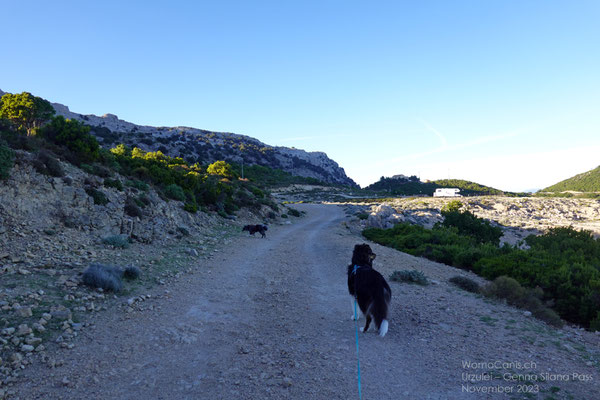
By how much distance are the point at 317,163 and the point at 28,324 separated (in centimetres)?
12798

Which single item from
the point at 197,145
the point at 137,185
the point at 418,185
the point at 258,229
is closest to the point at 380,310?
the point at 258,229

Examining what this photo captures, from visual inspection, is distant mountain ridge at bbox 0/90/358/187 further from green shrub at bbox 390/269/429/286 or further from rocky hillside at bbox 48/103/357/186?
green shrub at bbox 390/269/429/286

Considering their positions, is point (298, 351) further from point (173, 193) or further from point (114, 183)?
point (173, 193)

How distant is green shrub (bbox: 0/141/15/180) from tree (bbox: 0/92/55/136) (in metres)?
11.1

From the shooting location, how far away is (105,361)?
428 cm

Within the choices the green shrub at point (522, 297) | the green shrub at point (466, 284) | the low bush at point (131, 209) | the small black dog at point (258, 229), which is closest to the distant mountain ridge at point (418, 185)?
the small black dog at point (258, 229)

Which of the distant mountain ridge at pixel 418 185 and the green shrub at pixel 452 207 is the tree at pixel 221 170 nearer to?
the green shrub at pixel 452 207

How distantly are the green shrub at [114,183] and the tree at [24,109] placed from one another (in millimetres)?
9304

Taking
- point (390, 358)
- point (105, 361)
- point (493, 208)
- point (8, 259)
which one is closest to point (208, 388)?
point (105, 361)

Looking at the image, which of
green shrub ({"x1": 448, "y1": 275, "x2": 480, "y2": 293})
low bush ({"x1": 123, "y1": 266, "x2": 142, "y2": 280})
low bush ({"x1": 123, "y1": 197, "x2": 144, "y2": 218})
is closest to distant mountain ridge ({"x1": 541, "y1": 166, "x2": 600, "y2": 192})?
green shrub ({"x1": 448, "y1": 275, "x2": 480, "y2": 293})

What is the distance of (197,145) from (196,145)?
0.96 ft

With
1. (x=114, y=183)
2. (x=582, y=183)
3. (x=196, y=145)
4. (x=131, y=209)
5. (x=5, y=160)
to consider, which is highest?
(x=582, y=183)

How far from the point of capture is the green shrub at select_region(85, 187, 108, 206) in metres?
11.9

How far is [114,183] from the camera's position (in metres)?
13.6
